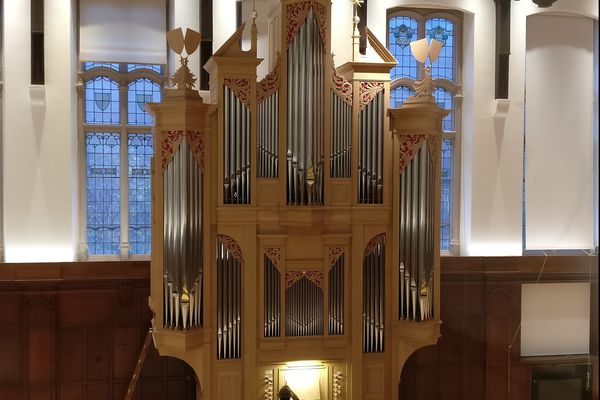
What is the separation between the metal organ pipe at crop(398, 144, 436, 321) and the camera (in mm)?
8102

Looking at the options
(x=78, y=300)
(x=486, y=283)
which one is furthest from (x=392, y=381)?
(x=78, y=300)

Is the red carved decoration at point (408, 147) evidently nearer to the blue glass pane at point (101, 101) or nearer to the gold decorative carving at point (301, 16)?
the gold decorative carving at point (301, 16)

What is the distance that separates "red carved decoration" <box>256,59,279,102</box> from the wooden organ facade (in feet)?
0.08

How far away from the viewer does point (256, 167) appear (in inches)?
308

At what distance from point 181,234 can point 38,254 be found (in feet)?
8.52

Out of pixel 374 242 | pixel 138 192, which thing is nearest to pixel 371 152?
pixel 374 242

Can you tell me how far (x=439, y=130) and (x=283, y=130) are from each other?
1.92 metres

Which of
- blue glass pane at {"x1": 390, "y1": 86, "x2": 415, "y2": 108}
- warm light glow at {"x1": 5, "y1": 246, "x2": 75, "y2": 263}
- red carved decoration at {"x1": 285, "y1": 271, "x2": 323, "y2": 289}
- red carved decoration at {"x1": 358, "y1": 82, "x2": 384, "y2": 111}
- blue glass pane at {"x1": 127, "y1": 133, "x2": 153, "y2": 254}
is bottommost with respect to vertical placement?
red carved decoration at {"x1": 285, "y1": 271, "x2": 323, "y2": 289}

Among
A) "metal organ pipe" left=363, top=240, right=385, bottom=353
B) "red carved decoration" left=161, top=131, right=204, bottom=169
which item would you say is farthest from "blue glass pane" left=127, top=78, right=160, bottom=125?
"metal organ pipe" left=363, top=240, right=385, bottom=353

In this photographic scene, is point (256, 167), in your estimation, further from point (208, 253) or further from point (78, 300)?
point (78, 300)

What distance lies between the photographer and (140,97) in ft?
31.8

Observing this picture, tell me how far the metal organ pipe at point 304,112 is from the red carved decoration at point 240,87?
49cm

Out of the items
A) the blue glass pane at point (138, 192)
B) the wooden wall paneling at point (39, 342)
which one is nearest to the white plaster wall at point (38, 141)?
the wooden wall paneling at point (39, 342)

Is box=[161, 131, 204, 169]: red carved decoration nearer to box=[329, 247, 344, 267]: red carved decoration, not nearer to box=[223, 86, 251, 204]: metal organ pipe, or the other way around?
box=[223, 86, 251, 204]: metal organ pipe
